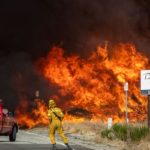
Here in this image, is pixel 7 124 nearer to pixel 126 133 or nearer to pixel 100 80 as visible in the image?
pixel 126 133

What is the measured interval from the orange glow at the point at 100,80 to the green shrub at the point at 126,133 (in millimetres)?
13663

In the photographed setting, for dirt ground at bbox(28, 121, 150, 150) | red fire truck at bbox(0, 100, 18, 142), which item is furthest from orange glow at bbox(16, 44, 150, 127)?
red fire truck at bbox(0, 100, 18, 142)

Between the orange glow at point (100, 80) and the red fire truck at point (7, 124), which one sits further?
the orange glow at point (100, 80)

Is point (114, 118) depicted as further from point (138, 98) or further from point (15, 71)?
point (15, 71)

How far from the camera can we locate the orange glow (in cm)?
4469

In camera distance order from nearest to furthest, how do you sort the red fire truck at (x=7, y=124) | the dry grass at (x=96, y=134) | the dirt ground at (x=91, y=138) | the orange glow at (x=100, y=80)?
the dry grass at (x=96, y=134) → the dirt ground at (x=91, y=138) → the red fire truck at (x=7, y=124) → the orange glow at (x=100, y=80)

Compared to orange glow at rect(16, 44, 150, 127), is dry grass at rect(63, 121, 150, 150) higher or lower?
lower

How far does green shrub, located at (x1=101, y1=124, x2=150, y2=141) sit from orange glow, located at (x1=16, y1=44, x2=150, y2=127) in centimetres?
1366

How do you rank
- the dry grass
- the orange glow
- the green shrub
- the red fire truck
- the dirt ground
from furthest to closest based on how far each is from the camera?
1. the orange glow
2. the green shrub
3. the red fire truck
4. the dirt ground
5. the dry grass

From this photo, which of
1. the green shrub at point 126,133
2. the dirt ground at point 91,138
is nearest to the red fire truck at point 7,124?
the dirt ground at point 91,138

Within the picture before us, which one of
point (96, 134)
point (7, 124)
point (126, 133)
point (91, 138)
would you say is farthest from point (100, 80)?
point (7, 124)

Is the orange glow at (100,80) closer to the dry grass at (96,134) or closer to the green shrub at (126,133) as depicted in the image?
the dry grass at (96,134)

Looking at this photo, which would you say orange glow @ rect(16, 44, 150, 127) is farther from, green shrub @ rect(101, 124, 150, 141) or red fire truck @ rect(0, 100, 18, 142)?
red fire truck @ rect(0, 100, 18, 142)

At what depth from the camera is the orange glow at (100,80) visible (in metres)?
44.7
